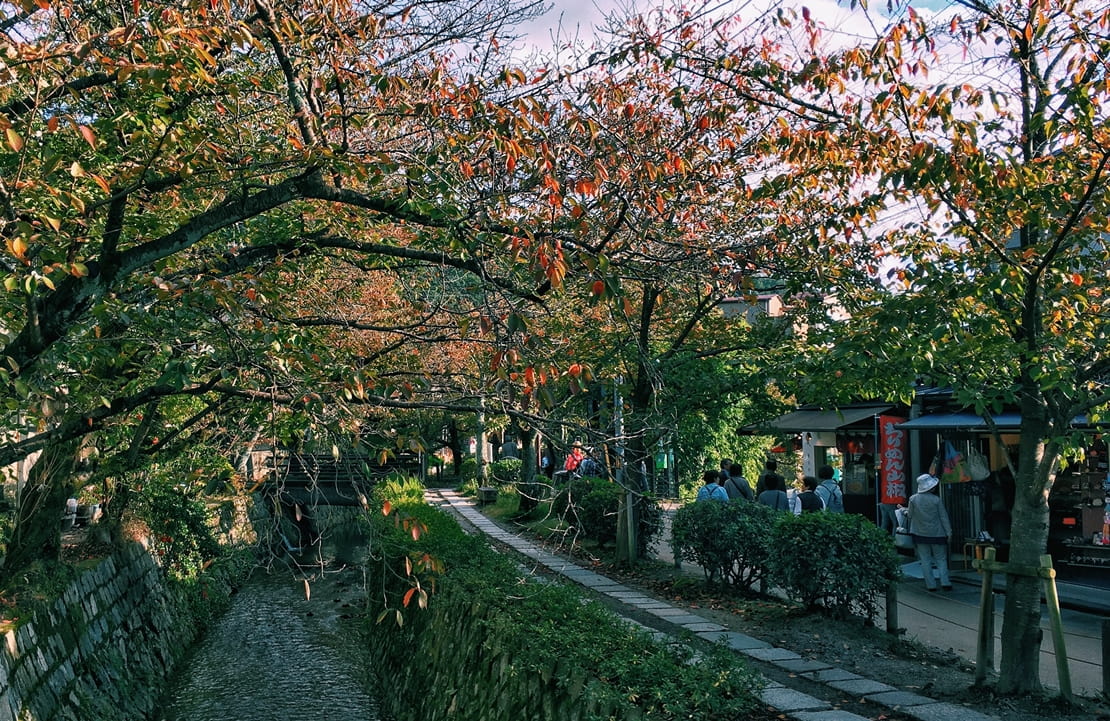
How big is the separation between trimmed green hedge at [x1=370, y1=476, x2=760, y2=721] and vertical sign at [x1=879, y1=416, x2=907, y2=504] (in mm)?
8292

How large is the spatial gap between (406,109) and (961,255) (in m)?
4.36

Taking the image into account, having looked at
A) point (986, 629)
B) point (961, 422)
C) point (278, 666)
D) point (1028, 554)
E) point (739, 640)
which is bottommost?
point (278, 666)

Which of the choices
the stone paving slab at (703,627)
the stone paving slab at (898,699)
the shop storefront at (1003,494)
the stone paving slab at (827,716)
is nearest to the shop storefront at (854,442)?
the shop storefront at (1003,494)

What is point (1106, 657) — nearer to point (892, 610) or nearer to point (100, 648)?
point (892, 610)

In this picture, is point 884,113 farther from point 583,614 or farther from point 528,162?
point 583,614

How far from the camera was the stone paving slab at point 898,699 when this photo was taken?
661 centimetres

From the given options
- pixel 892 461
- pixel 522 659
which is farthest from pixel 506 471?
pixel 522 659

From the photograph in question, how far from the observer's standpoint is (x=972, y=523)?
1434cm

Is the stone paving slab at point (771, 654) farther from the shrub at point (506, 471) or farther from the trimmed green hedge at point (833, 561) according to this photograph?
the shrub at point (506, 471)

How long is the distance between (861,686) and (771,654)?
46.4 inches

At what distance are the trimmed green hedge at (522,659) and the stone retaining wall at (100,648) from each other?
9.78ft

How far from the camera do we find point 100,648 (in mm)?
9719

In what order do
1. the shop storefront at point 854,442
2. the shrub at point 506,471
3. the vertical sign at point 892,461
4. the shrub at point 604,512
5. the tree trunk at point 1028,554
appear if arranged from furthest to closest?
the shrub at point 506,471 → the shop storefront at point 854,442 → the vertical sign at point 892,461 → the shrub at point 604,512 → the tree trunk at point 1028,554

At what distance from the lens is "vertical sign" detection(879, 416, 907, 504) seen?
15.6 metres
